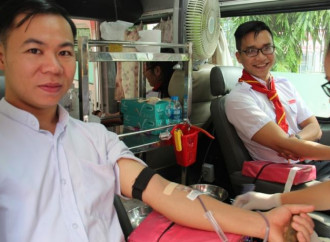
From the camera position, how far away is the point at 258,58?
6.69 ft

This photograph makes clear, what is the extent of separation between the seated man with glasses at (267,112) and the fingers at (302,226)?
811 mm

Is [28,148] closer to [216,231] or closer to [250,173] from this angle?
[216,231]

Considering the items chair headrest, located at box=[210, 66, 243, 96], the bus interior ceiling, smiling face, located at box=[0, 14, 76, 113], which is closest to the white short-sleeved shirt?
chair headrest, located at box=[210, 66, 243, 96]

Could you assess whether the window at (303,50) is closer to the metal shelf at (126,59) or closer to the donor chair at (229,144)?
the donor chair at (229,144)

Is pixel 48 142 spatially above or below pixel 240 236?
above

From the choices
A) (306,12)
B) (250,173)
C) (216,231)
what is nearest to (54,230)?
(216,231)

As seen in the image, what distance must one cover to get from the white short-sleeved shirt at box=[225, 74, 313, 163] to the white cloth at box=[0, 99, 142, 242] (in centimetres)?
96

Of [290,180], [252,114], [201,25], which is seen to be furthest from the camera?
[201,25]

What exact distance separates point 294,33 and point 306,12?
0.22m

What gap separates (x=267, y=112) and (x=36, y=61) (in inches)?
60.4

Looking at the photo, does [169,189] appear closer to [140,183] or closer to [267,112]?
[140,183]

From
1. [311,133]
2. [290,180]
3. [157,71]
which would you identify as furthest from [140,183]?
[157,71]

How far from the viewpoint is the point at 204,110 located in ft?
8.41

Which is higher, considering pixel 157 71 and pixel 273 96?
pixel 157 71
